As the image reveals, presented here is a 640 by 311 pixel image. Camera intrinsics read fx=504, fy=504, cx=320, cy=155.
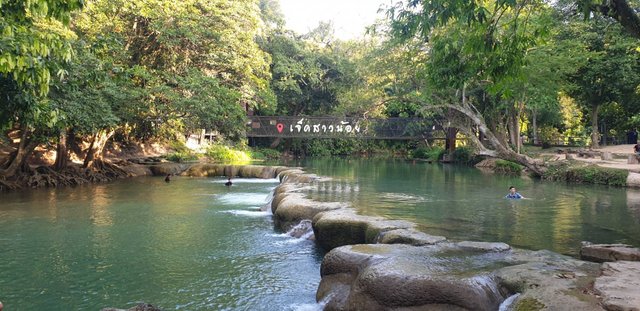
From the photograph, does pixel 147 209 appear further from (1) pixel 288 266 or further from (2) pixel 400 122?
(2) pixel 400 122

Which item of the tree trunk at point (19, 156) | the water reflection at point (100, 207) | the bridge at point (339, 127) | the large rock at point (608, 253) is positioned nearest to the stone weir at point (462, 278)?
the large rock at point (608, 253)

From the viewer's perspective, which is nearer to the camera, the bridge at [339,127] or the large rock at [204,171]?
the large rock at [204,171]

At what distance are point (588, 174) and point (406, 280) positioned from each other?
64.3 ft

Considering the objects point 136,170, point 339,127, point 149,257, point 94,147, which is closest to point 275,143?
point 339,127

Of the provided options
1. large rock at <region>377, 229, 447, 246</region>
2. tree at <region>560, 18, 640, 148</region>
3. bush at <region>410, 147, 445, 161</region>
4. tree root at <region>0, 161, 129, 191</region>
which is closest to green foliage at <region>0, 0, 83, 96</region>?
large rock at <region>377, 229, 447, 246</region>

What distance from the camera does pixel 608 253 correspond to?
7801 mm

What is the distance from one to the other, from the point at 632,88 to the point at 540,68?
815 cm

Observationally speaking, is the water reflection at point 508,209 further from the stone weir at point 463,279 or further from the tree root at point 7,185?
the tree root at point 7,185

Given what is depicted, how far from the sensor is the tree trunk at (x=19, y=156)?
64.2 ft

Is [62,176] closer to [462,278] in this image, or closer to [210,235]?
[210,235]

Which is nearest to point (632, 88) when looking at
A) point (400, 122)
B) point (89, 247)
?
point (400, 122)

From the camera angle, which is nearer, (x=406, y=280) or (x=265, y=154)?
(x=406, y=280)

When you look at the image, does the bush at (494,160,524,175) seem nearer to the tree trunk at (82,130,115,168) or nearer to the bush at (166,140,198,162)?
the bush at (166,140,198,162)

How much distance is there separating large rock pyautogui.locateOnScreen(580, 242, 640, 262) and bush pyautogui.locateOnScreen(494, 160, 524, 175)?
2081 cm
